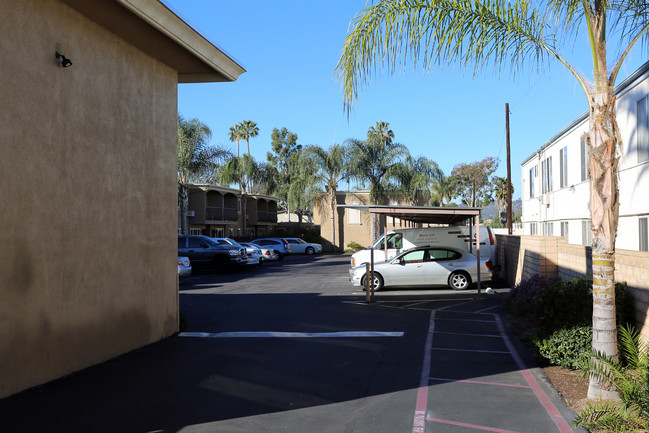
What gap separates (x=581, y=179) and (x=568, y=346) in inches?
560

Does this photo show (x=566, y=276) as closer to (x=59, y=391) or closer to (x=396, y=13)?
(x=396, y=13)

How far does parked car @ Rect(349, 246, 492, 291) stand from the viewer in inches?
684

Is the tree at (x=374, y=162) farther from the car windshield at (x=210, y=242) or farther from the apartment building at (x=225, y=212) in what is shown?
the car windshield at (x=210, y=242)

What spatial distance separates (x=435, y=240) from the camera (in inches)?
802

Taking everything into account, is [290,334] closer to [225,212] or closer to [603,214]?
[603,214]

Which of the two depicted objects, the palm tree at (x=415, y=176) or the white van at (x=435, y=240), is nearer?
the white van at (x=435, y=240)

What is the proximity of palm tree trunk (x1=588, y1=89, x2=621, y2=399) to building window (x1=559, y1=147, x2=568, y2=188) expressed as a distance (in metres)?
17.3

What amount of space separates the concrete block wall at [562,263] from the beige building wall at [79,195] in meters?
7.36

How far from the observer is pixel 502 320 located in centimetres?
1202

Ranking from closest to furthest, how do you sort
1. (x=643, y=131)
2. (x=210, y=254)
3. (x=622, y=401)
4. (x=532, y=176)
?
(x=622, y=401) < (x=643, y=131) < (x=210, y=254) < (x=532, y=176)

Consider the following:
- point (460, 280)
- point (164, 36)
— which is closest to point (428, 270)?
point (460, 280)

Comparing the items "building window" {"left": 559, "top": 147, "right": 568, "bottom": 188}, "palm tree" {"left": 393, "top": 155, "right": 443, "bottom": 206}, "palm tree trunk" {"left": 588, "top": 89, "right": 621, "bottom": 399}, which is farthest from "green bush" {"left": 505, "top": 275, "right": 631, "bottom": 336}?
"palm tree" {"left": 393, "top": 155, "right": 443, "bottom": 206}

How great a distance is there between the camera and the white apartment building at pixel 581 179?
14266 mm

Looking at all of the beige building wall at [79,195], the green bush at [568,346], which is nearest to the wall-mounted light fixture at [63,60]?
the beige building wall at [79,195]
